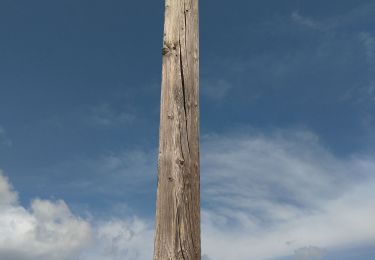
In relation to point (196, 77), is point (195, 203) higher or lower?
lower

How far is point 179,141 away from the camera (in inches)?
140

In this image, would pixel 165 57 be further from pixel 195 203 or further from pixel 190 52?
pixel 195 203

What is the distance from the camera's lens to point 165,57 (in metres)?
3.86

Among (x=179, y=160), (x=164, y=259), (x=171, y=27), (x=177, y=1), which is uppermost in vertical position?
(x=177, y=1)

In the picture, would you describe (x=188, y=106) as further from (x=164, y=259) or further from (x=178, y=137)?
(x=164, y=259)

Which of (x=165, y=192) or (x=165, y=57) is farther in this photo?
(x=165, y=57)

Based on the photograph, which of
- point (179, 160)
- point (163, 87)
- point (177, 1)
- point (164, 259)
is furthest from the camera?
point (177, 1)

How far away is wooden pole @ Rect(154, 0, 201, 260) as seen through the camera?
11.0 feet

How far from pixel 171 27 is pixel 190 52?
301mm

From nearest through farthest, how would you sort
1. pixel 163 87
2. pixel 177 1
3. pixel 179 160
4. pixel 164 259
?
pixel 164 259
pixel 179 160
pixel 163 87
pixel 177 1

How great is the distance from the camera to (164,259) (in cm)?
330

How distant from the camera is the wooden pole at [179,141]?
335cm

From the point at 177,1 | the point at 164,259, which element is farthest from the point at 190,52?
the point at 164,259

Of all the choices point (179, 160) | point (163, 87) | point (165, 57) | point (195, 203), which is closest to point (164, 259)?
point (195, 203)
